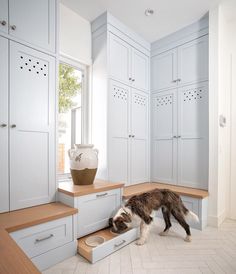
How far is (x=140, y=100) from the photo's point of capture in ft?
9.81

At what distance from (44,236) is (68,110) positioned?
5.20 feet

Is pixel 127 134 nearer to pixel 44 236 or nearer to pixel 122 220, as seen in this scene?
pixel 122 220

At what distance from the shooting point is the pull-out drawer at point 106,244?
62.1 inches

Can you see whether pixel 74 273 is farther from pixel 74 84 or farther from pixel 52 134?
pixel 74 84

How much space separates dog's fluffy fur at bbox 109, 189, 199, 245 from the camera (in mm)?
1801

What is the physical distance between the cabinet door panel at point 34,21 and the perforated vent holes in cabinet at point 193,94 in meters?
1.87

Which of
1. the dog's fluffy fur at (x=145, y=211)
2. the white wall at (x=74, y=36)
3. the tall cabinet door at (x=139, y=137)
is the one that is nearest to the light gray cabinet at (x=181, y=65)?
the tall cabinet door at (x=139, y=137)

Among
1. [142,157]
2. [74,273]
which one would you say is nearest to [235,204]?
[142,157]

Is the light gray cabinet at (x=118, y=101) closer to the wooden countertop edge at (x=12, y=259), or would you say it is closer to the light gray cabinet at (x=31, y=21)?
the light gray cabinet at (x=31, y=21)

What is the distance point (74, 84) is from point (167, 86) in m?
1.43

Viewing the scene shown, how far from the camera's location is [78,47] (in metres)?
2.48

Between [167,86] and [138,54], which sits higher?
[138,54]

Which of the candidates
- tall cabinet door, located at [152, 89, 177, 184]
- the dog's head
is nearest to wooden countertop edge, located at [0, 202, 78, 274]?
the dog's head

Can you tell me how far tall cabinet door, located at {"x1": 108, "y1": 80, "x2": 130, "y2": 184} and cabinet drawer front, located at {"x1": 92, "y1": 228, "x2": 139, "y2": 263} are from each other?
0.77 metres
